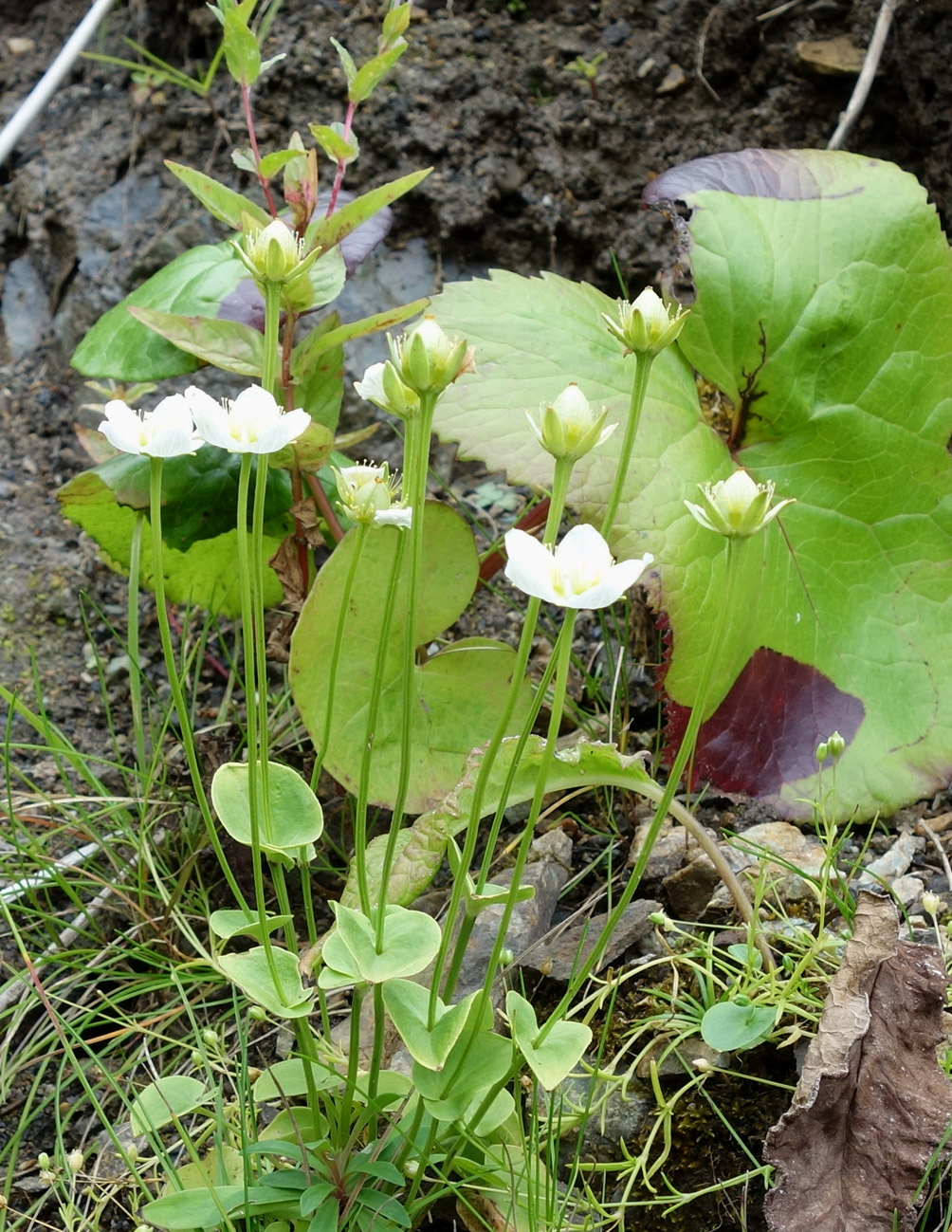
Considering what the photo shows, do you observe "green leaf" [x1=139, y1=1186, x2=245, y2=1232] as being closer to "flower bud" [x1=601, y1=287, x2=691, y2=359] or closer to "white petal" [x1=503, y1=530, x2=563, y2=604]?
"white petal" [x1=503, y1=530, x2=563, y2=604]

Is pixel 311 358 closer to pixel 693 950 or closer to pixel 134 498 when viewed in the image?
pixel 134 498

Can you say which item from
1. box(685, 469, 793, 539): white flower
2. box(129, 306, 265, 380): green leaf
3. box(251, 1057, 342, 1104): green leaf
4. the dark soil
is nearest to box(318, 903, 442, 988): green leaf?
box(251, 1057, 342, 1104): green leaf

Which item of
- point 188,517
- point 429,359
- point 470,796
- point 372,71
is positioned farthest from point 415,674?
point 372,71

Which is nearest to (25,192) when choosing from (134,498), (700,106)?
(134,498)

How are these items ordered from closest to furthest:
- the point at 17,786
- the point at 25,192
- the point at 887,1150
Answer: the point at 887,1150, the point at 17,786, the point at 25,192

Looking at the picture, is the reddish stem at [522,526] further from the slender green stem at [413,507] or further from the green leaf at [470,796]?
the slender green stem at [413,507]

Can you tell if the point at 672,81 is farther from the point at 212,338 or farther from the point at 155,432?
the point at 155,432
